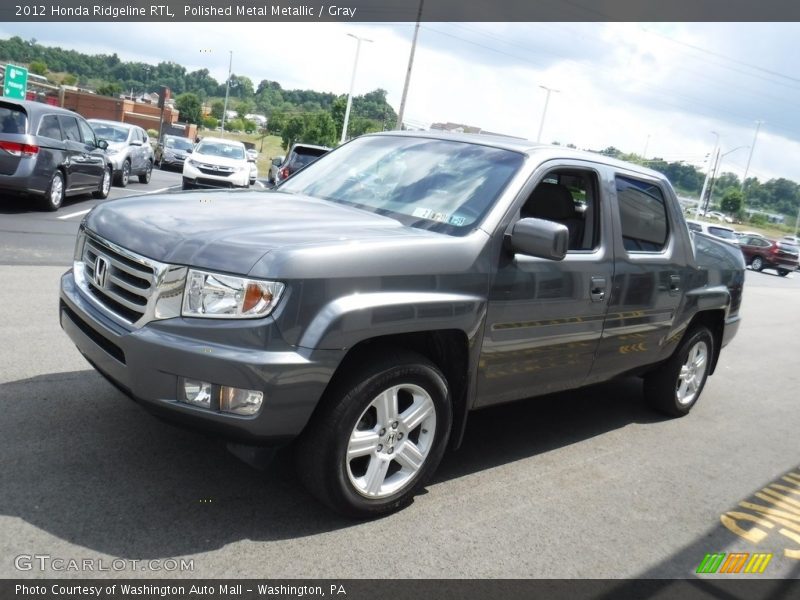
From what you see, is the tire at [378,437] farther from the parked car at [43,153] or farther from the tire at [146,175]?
the tire at [146,175]

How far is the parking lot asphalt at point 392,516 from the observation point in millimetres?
3037

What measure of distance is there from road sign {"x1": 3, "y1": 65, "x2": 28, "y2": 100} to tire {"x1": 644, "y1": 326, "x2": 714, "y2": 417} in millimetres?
24558

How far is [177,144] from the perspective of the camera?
32625 millimetres

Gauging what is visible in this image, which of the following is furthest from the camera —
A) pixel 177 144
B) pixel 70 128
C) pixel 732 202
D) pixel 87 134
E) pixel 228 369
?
pixel 732 202

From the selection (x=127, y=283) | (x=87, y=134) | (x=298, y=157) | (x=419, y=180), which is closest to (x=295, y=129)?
(x=298, y=157)

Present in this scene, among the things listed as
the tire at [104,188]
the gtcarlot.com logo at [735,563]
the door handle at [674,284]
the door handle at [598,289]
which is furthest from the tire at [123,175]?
the gtcarlot.com logo at [735,563]

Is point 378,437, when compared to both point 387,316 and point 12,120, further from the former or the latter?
point 12,120

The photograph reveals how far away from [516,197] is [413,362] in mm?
1109

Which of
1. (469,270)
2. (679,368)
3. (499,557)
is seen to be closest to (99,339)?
(469,270)

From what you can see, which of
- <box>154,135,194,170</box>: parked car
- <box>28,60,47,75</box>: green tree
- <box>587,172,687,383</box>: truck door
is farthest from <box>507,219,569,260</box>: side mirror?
<box>28,60,47,75</box>: green tree

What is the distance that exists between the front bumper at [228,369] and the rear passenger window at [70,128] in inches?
427

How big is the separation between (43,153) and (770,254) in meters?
31.7

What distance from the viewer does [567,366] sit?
4.43 metres

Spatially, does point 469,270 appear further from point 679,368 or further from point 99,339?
point 679,368
